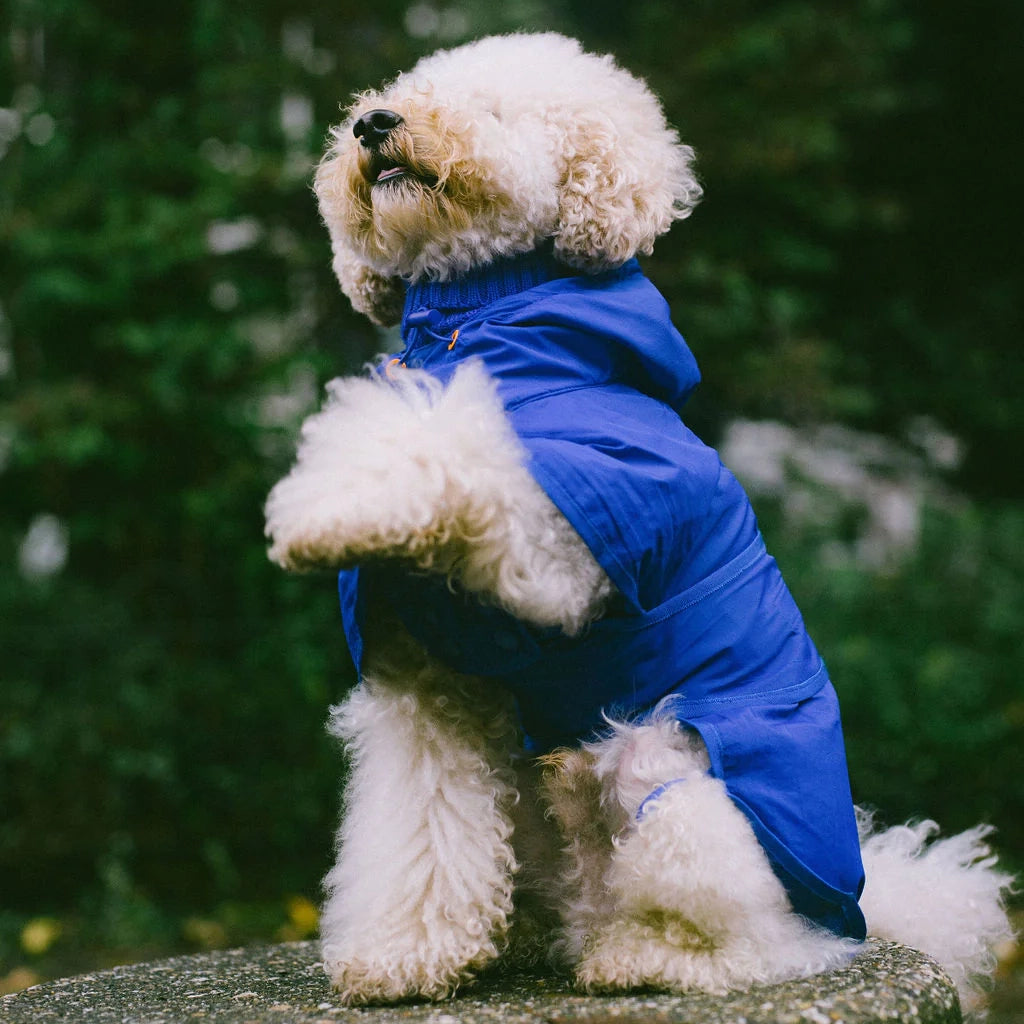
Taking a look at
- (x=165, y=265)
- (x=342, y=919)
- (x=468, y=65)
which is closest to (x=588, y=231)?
(x=468, y=65)

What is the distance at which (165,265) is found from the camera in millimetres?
5633

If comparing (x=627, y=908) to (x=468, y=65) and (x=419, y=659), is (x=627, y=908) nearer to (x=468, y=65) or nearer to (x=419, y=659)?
(x=419, y=659)

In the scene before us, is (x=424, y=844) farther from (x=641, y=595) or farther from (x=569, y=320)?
(x=569, y=320)

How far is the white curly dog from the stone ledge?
68 millimetres

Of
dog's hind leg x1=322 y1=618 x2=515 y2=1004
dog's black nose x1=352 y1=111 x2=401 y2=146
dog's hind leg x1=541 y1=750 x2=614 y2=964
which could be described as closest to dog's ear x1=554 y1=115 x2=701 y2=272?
dog's black nose x1=352 y1=111 x2=401 y2=146

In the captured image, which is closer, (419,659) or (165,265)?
(419,659)

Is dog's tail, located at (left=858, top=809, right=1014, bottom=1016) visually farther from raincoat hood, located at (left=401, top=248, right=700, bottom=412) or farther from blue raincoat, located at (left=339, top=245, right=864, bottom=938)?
raincoat hood, located at (left=401, top=248, right=700, bottom=412)

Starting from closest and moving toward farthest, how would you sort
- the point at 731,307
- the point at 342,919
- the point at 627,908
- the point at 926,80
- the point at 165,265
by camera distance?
1. the point at 627,908
2. the point at 342,919
3. the point at 165,265
4. the point at 731,307
5. the point at 926,80

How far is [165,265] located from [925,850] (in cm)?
411

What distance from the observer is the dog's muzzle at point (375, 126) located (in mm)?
Result: 2391

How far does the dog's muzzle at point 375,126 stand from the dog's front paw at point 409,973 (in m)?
1.55

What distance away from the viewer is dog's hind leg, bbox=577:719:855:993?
89.0 inches

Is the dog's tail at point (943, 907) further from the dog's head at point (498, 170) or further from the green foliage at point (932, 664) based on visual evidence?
the green foliage at point (932, 664)

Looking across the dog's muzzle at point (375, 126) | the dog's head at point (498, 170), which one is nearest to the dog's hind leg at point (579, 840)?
the dog's head at point (498, 170)
